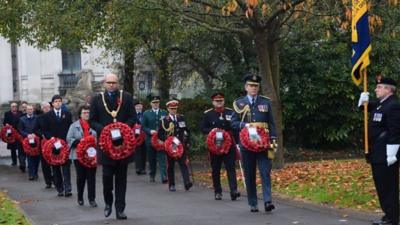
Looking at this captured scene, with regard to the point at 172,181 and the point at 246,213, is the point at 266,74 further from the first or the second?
the point at 246,213

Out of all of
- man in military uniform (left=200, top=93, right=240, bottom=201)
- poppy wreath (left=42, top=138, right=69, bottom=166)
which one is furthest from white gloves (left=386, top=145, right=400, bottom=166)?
poppy wreath (left=42, top=138, right=69, bottom=166)

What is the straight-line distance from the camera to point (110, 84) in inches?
417

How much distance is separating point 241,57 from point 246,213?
43.0 ft

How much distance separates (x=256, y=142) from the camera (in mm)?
10805

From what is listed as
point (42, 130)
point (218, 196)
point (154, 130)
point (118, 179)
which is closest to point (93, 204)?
point (118, 179)

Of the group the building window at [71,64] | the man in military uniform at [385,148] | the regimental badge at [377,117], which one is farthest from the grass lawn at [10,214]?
the building window at [71,64]

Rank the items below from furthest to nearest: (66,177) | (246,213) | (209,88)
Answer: (209,88) < (66,177) < (246,213)

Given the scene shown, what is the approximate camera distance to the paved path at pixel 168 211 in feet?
33.6

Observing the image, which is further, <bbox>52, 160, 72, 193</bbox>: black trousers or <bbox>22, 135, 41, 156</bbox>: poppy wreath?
<bbox>22, 135, 41, 156</bbox>: poppy wreath

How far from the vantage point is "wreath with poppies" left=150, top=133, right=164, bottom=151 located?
50.3 feet

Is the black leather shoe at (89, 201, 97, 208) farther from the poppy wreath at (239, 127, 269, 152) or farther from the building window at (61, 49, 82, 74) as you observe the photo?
the building window at (61, 49, 82, 74)

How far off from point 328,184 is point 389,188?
428 cm

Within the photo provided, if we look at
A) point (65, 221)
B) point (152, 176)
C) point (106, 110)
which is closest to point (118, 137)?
point (106, 110)

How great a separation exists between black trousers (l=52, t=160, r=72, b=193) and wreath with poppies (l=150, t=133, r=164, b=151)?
220 centimetres
